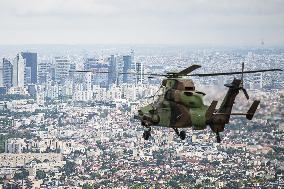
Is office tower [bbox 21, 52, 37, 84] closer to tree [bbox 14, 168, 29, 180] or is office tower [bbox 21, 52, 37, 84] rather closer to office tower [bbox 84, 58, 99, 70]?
office tower [bbox 84, 58, 99, 70]

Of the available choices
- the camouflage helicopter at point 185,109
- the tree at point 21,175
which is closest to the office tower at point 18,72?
the tree at point 21,175

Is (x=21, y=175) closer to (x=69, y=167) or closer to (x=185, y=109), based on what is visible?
(x=69, y=167)

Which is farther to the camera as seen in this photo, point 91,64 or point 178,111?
point 91,64

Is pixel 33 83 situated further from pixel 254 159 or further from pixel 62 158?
pixel 254 159

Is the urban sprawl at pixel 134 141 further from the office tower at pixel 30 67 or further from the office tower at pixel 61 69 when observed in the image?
the office tower at pixel 30 67

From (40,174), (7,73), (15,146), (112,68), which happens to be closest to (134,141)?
(15,146)

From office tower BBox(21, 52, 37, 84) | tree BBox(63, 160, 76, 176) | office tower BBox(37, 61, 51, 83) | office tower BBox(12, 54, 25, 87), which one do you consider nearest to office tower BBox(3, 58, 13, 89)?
office tower BBox(12, 54, 25, 87)
